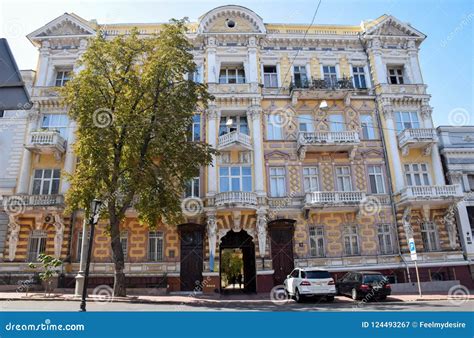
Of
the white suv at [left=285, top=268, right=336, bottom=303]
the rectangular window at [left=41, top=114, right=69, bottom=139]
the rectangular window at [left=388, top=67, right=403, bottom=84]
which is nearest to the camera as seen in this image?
the white suv at [left=285, top=268, right=336, bottom=303]

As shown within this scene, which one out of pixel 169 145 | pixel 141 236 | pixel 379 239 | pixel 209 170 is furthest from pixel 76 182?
pixel 379 239

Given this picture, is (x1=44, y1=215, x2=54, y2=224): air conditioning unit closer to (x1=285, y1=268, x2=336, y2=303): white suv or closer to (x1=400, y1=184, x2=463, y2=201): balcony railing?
(x1=285, y1=268, x2=336, y2=303): white suv

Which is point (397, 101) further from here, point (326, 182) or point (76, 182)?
point (76, 182)

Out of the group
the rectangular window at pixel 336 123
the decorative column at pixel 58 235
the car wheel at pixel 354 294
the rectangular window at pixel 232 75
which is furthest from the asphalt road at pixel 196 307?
the rectangular window at pixel 232 75

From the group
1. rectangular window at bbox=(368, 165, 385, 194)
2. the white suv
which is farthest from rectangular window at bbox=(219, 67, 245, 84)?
the white suv

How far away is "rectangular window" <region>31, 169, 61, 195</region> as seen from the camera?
23.7 meters

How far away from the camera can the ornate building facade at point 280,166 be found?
74.2 ft

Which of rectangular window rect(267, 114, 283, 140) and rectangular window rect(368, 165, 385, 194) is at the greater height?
rectangular window rect(267, 114, 283, 140)

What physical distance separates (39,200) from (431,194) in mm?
26443

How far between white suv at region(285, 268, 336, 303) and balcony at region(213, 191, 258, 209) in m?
6.43

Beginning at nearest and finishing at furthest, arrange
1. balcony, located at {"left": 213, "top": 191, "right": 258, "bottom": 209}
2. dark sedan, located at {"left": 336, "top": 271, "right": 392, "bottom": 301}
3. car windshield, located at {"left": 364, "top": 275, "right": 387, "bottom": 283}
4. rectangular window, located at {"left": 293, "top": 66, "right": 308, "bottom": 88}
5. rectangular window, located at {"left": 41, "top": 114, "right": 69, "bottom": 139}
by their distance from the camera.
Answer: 1. dark sedan, located at {"left": 336, "top": 271, "right": 392, "bottom": 301}
2. car windshield, located at {"left": 364, "top": 275, "right": 387, "bottom": 283}
3. balcony, located at {"left": 213, "top": 191, "right": 258, "bottom": 209}
4. rectangular window, located at {"left": 41, "top": 114, "right": 69, "bottom": 139}
5. rectangular window, located at {"left": 293, "top": 66, "right": 308, "bottom": 88}

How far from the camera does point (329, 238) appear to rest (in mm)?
23562

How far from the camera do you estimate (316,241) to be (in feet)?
77.3

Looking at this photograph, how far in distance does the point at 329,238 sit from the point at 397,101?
12197 millimetres
